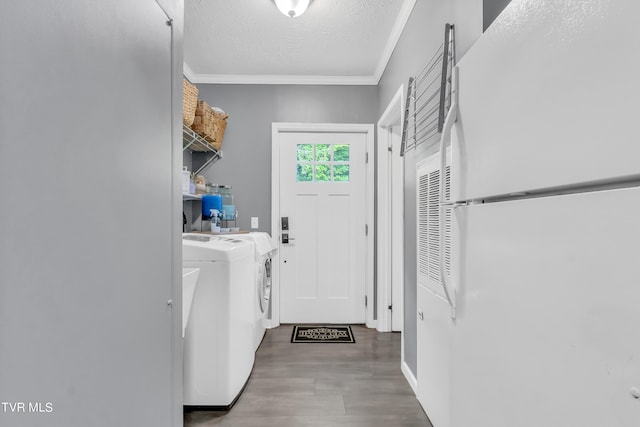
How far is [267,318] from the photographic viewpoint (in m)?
3.45

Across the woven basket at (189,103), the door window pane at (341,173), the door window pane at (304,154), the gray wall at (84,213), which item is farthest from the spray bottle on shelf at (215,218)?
the gray wall at (84,213)

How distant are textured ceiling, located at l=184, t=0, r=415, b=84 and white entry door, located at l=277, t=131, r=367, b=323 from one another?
62 cm

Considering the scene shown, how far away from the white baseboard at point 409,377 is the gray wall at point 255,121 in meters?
1.81

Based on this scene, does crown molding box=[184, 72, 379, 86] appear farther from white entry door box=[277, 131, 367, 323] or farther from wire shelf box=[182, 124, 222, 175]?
wire shelf box=[182, 124, 222, 175]

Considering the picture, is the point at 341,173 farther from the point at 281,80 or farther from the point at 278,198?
the point at 281,80

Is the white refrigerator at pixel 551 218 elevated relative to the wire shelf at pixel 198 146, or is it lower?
lower

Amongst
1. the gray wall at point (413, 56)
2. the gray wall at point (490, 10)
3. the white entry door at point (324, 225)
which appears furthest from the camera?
the white entry door at point (324, 225)

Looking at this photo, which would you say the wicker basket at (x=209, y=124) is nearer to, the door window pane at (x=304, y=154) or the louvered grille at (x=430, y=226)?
the door window pane at (x=304, y=154)

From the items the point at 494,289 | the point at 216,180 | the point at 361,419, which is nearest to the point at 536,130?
the point at 494,289

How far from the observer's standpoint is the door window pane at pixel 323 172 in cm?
359

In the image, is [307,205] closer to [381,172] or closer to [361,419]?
[381,172]

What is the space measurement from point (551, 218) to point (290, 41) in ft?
8.79

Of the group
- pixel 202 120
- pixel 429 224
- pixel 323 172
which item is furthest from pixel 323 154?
pixel 429 224

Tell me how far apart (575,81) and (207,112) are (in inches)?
109
